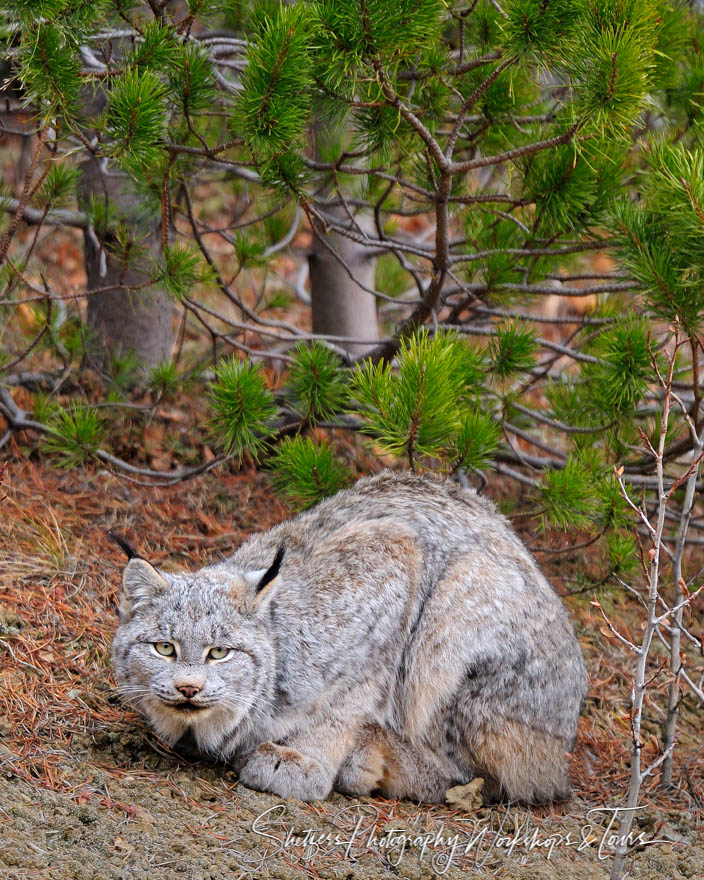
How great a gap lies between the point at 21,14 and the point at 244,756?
10.4 ft

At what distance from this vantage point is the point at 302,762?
416 centimetres

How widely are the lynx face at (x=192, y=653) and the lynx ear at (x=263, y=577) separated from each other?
0.04 ft

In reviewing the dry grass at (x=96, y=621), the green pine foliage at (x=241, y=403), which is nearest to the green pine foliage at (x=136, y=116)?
the green pine foliage at (x=241, y=403)

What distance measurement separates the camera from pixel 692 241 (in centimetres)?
423

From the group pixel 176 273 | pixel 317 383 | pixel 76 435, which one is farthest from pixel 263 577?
pixel 176 273

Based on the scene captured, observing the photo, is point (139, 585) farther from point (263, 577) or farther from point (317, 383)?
point (317, 383)

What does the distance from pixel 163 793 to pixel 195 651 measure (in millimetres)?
543

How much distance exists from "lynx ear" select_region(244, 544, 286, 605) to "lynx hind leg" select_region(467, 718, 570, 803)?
1.14 m

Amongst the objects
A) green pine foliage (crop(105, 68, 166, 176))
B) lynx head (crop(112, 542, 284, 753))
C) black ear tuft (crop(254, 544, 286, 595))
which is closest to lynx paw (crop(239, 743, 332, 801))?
lynx head (crop(112, 542, 284, 753))

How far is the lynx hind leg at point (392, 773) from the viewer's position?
433cm

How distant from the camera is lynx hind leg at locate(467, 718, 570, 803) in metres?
4.38

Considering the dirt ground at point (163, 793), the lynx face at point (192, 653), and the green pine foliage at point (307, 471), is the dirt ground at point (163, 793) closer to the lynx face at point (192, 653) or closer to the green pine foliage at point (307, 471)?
the lynx face at point (192, 653)

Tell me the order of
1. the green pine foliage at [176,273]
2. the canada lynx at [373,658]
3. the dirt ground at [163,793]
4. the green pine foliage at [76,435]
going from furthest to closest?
the green pine foliage at [76,435] < the green pine foliage at [176,273] < the canada lynx at [373,658] < the dirt ground at [163,793]

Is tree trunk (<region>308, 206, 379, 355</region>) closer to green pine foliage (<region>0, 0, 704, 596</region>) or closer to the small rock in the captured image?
green pine foliage (<region>0, 0, 704, 596</region>)
